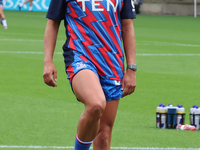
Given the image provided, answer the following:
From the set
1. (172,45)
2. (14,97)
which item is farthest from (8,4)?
(14,97)

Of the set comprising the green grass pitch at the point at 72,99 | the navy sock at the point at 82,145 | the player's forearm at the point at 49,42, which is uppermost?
the player's forearm at the point at 49,42

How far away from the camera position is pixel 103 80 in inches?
180

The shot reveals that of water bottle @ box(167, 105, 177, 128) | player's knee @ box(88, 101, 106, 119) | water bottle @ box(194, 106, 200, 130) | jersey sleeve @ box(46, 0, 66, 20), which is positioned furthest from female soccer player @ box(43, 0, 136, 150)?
water bottle @ box(194, 106, 200, 130)

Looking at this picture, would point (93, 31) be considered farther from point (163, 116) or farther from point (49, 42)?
point (163, 116)

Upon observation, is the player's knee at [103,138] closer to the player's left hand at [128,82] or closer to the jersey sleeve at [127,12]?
the player's left hand at [128,82]

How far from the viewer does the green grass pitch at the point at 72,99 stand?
6.54 meters

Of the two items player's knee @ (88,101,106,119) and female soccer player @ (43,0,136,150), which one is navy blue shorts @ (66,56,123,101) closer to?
female soccer player @ (43,0,136,150)

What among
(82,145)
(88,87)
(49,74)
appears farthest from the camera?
(49,74)

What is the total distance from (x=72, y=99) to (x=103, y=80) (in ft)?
15.6

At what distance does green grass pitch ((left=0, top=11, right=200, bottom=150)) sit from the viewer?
6.54 m

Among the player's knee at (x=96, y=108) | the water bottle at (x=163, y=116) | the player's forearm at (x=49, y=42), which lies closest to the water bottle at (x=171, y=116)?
the water bottle at (x=163, y=116)

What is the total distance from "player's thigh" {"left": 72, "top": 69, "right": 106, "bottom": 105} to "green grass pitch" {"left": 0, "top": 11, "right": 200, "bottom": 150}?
6.27 feet

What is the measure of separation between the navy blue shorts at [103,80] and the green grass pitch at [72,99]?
5.46 feet

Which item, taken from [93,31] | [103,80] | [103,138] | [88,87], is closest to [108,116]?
[103,138]
